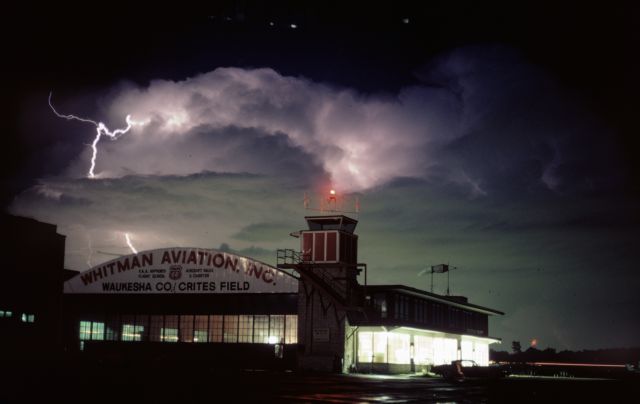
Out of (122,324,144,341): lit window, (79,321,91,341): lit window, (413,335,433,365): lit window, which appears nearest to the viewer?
(122,324,144,341): lit window

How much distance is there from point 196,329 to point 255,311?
5.06 metres

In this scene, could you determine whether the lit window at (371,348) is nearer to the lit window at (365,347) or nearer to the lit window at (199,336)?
the lit window at (365,347)

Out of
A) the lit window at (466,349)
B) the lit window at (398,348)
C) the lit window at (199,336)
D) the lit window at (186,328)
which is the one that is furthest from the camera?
the lit window at (466,349)

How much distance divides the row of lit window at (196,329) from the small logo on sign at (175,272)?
9.46 feet

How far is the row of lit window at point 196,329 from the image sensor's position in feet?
177

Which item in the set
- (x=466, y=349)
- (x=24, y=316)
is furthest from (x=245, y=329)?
(x=466, y=349)

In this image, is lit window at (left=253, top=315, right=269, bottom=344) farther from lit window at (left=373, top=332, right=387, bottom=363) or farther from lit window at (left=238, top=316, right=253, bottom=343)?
lit window at (left=373, top=332, right=387, bottom=363)

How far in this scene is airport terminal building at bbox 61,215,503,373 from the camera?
52000 millimetres

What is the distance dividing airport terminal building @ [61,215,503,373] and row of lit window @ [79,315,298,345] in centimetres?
7

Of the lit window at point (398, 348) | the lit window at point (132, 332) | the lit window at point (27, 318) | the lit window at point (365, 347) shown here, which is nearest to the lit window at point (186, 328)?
the lit window at point (132, 332)

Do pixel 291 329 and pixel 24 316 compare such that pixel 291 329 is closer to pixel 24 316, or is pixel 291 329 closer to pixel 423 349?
pixel 423 349

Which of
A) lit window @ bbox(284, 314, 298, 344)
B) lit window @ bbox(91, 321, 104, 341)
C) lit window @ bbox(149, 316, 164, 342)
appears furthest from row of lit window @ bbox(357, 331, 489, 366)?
lit window @ bbox(91, 321, 104, 341)

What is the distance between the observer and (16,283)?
61.4 metres

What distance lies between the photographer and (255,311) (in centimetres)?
5462
